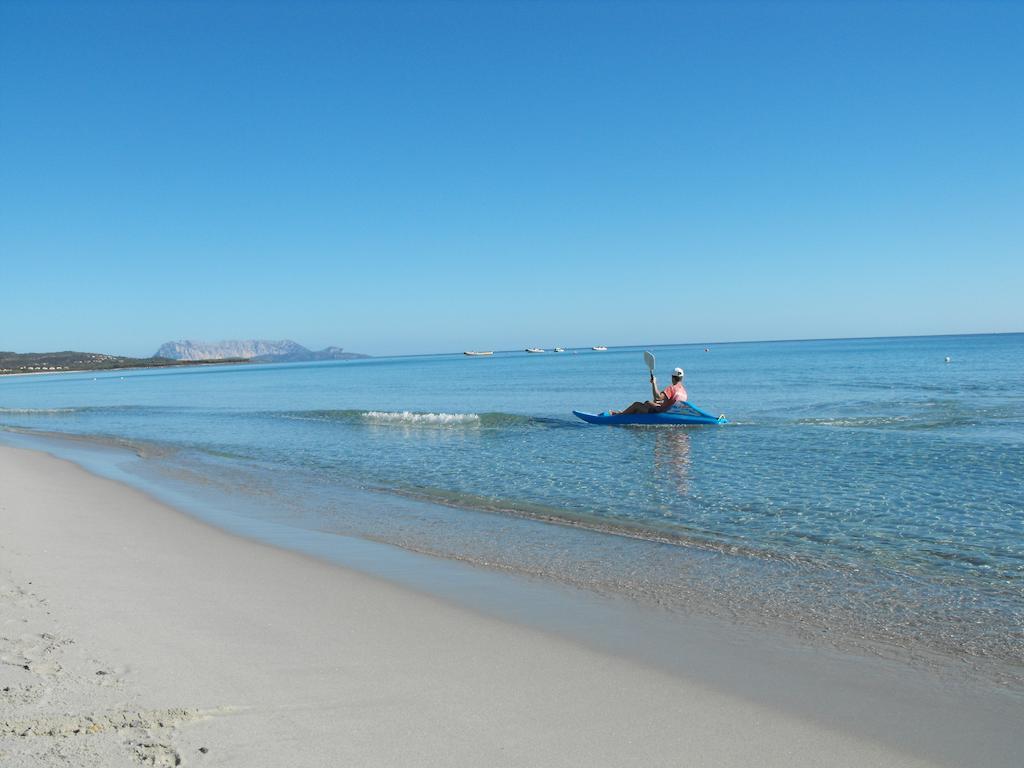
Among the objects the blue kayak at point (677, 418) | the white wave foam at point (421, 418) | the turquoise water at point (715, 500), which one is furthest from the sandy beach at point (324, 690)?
the white wave foam at point (421, 418)

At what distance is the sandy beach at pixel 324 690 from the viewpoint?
3820 millimetres

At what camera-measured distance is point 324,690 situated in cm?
460

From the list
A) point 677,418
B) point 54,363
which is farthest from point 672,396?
point 54,363

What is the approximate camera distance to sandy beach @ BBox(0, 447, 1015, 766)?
382cm

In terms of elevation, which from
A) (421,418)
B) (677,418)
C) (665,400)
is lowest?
(421,418)

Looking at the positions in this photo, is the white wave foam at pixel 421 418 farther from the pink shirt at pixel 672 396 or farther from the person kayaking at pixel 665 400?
the pink shirt at pixel 672 396

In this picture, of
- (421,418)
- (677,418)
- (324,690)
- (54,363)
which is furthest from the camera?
(54,363)

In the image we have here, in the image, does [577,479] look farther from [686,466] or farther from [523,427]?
[523,427]

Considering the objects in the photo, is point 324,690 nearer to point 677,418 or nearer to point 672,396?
point 677,418

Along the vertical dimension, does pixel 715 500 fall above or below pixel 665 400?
below

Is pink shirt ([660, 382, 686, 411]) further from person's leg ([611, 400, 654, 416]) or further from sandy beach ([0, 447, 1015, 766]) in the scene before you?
sandy beach ([0, 447, 1015, 766])

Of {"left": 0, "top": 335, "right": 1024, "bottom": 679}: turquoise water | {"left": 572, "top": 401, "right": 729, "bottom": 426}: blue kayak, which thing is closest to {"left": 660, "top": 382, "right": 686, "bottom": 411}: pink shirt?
{"left": 572, "top": 401, "right": 729, "bottom": 426}: blue kayak

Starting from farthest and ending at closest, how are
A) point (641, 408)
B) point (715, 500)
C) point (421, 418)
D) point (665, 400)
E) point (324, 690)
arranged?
point (421, 418) < point (641, 408) < point (665, 400) < point (715, 500) < point (324, 690)

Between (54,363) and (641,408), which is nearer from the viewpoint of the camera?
(641,408)
